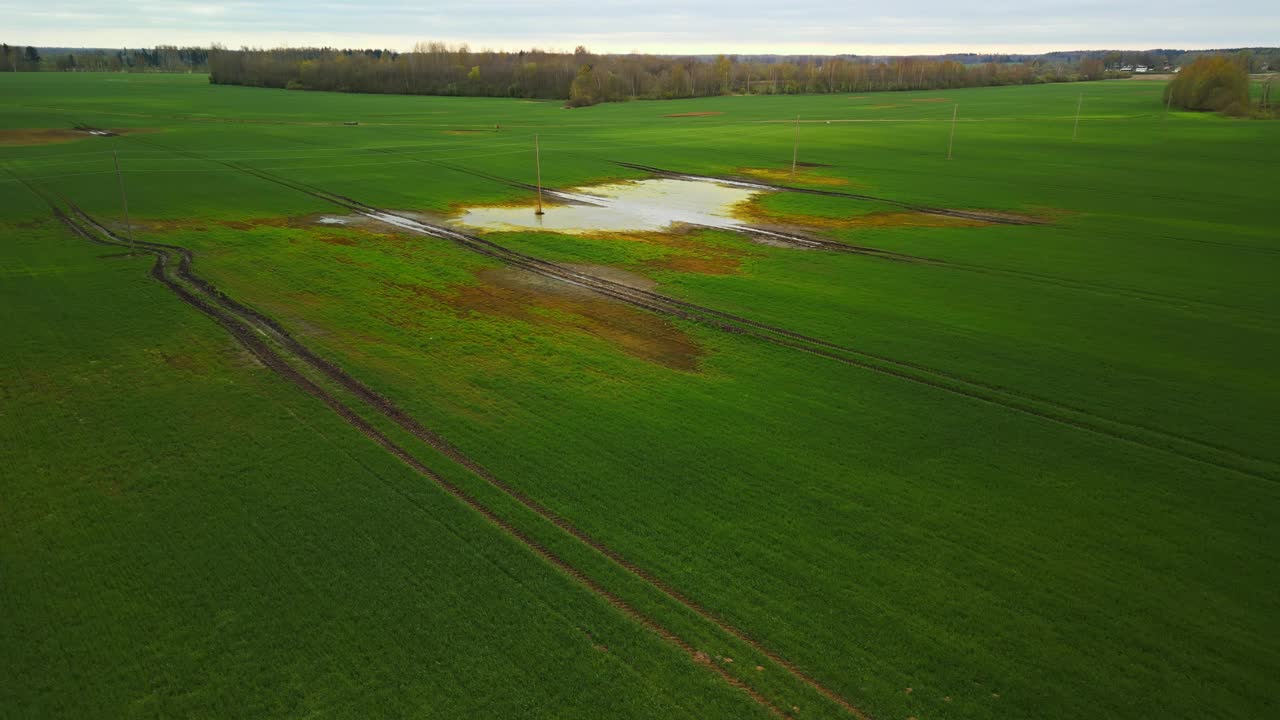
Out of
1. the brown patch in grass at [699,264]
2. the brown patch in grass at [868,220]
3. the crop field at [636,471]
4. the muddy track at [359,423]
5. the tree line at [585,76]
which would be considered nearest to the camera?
the crop field at [636,471]

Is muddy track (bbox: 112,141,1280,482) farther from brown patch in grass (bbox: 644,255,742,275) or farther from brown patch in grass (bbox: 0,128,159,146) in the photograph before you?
brown patch in grass (bbox: 0,128,159,146)

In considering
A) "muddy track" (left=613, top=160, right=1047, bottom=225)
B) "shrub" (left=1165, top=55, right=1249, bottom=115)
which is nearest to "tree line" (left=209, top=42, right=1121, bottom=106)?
"shrub" (left=1165, top=55, right=1249, bottom=115)

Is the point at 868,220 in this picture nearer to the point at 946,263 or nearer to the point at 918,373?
the point at 946,263

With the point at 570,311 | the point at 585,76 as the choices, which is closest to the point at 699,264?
the point at 570,311

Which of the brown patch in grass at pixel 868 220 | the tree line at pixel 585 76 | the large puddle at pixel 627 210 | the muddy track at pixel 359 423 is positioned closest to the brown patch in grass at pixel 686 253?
the large puddle at pixel 627 210

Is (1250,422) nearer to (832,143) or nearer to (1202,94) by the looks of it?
(832,143)

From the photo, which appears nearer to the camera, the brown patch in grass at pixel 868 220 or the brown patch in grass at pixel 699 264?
the brown patch in grass at pixel 699 264

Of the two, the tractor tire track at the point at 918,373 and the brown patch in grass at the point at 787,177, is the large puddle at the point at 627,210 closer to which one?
the brown patch in grass at the point at 787,177
